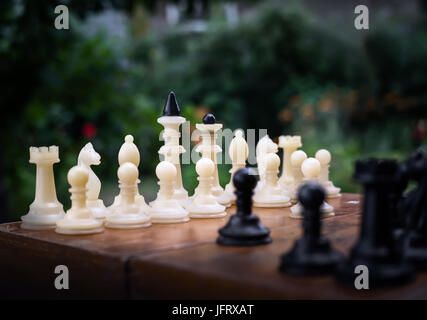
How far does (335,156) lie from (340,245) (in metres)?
4.79

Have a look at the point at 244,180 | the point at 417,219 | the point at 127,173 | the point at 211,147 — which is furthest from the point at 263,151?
the point at 417,219

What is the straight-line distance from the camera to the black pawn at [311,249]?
1.34 metres

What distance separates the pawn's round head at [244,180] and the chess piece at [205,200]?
1.45 ft

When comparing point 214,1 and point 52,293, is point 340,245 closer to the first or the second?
point 52,293

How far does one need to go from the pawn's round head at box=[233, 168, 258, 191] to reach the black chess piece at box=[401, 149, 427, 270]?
437 mm

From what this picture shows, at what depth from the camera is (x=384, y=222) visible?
1323mm

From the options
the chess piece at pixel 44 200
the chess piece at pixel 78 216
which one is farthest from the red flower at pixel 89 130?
the chess piece at pixel 78 216

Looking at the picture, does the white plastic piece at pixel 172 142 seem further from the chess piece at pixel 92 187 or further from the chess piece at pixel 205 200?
the chess piece at pixel 92 187

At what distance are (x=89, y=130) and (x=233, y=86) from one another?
4.07 metres

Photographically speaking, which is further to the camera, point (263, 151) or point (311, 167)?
point (263, 151)

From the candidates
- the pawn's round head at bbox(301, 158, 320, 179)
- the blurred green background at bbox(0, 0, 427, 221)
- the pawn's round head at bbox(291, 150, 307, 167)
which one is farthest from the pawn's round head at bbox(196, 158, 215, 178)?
the blurred green background at bbox(0, 0, 427, 221)

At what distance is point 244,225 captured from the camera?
168 centimetres

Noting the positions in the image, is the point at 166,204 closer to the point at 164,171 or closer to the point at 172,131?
the point at 164,171

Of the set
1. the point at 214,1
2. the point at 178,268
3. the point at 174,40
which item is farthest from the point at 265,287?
the point at 174,40
